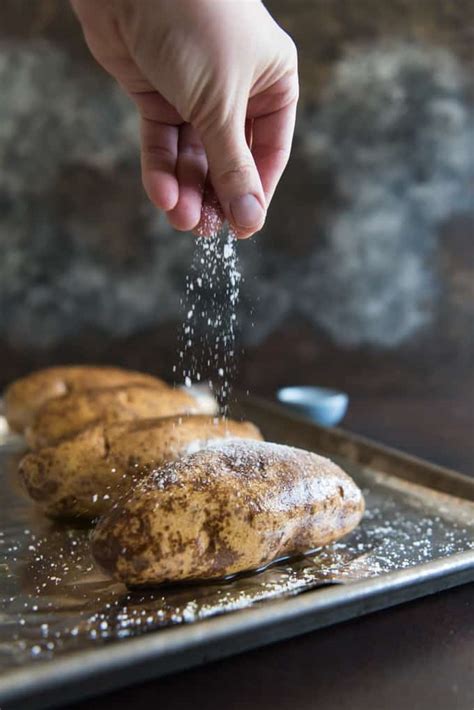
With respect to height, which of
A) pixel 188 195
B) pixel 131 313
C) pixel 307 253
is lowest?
pixel 131 313

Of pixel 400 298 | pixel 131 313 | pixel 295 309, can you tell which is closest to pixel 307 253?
pixel 295 309

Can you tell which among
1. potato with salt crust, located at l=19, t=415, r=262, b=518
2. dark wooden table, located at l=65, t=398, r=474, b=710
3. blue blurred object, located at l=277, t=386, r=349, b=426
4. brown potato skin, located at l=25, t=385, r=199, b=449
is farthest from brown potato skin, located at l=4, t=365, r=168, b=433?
dark wooden table, located at l=65, t=398, r=474, b=710

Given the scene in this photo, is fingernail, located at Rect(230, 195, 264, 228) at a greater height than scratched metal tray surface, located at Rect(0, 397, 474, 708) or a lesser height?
greater

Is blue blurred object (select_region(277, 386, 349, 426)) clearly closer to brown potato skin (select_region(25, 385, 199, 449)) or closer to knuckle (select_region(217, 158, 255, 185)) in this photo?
brown potato skin (select_region(25, 385, 199, 449))

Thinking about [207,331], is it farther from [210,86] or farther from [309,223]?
[210,86]

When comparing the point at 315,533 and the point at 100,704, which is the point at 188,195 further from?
the point at 100,704

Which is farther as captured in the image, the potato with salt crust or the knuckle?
the potato with salt crust
